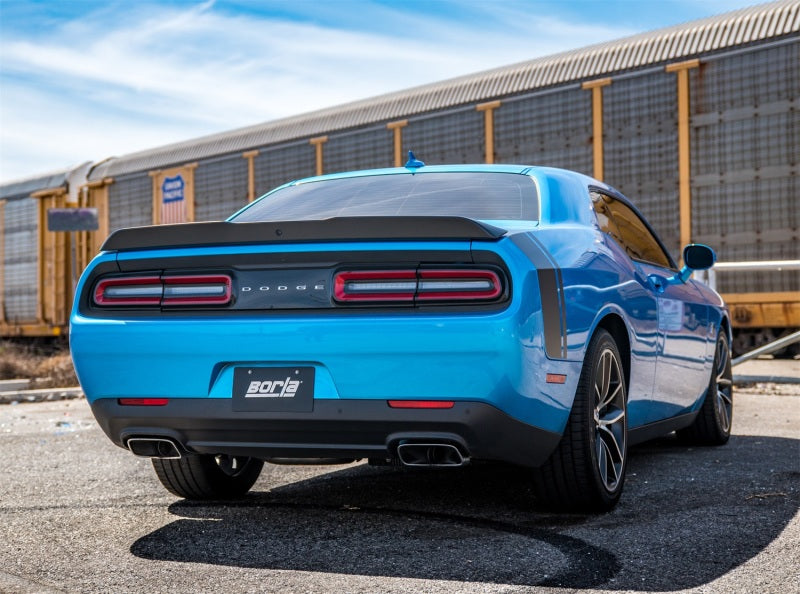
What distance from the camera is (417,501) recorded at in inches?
163

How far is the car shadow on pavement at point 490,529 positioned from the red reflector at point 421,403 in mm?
461

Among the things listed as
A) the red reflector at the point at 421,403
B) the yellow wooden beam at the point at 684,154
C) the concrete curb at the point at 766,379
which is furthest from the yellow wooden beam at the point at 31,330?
the red reflector at the point at 421,403

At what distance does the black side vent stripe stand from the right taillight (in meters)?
0.17

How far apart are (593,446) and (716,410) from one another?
233cm

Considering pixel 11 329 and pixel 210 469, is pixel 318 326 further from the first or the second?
pixel 11 329

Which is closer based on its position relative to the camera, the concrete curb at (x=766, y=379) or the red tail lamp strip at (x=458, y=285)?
the red tail lamp strip at (x=458, y=285)

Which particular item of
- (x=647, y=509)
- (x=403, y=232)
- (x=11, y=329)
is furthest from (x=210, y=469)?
(x=11, y=329)

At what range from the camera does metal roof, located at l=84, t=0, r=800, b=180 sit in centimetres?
1186

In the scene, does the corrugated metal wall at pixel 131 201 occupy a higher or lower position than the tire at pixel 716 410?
higher

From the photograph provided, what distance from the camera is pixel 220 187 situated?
19.1 m

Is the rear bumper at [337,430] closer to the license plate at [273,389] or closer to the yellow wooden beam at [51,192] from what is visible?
the license plate at [273,389]

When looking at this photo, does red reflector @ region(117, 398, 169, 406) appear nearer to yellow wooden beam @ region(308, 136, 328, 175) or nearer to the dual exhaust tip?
the dual exhaust tip

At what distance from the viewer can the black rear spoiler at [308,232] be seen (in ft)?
10.7

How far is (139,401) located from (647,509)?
196cm
